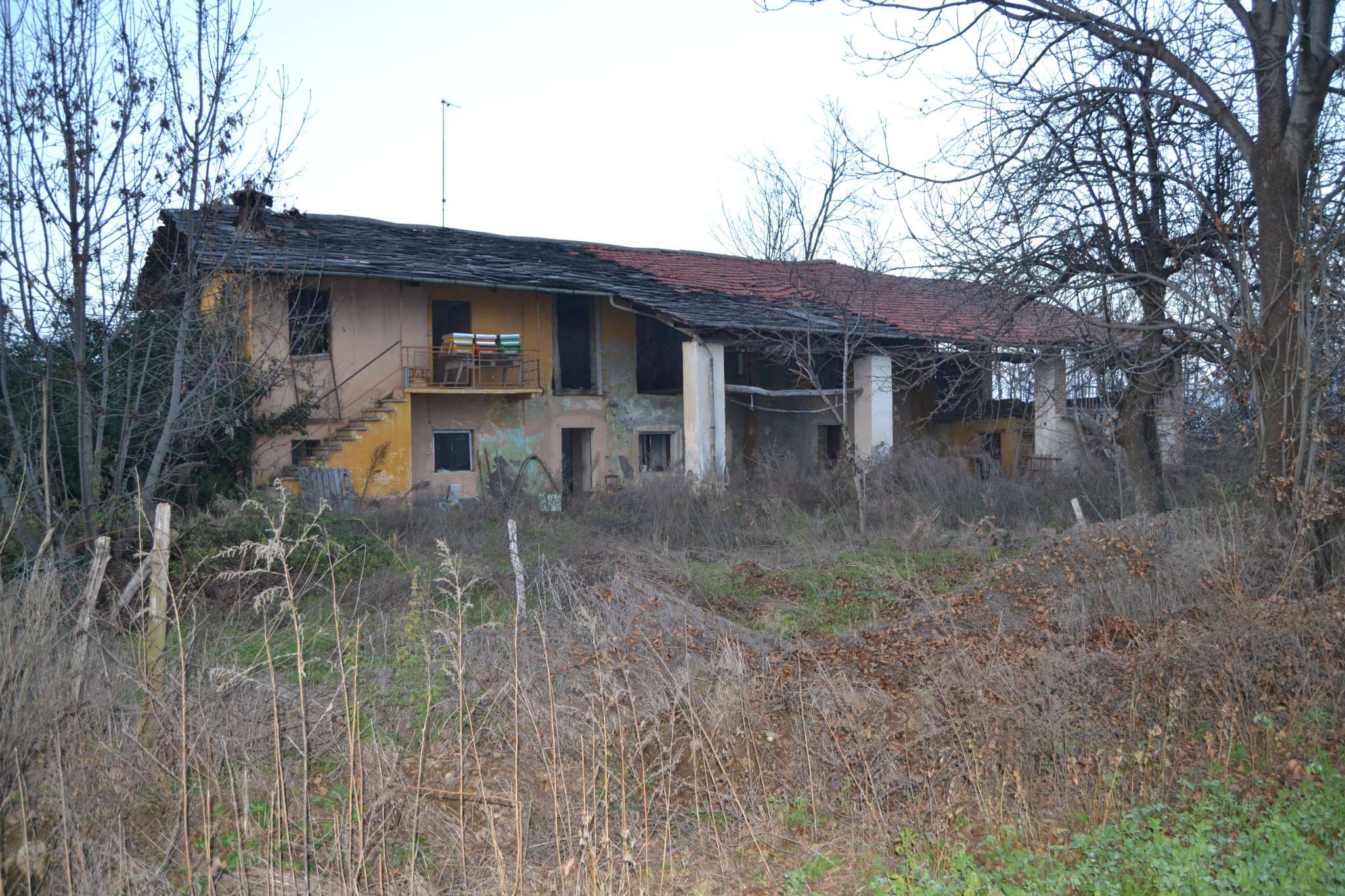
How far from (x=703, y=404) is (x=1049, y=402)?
750 cm

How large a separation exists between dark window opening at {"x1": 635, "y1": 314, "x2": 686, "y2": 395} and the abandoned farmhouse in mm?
37

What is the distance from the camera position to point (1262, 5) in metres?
→ 8.22

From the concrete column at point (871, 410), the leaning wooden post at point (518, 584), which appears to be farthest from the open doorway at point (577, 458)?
the leaning wooden post at point (518, 584)

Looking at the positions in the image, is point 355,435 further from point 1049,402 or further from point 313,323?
point 1049,402

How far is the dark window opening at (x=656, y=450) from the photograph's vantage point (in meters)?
22.4

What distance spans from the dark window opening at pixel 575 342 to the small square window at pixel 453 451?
2.44 m

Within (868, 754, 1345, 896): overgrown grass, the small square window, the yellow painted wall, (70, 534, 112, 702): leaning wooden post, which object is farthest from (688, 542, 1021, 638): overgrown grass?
the yellow painted wall

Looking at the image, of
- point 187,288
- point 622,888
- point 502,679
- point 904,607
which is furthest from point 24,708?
point 904,607

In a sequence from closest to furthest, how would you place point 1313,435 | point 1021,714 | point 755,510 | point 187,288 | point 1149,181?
point 1021,714
point 1313,435
point 187,288
point 1149,181
point 755,510

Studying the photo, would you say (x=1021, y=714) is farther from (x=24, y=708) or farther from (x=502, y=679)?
(x=24, y=708)

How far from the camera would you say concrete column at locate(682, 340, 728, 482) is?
63.0 ft

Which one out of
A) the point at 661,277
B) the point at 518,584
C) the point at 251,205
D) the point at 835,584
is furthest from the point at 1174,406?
the point at 661,277

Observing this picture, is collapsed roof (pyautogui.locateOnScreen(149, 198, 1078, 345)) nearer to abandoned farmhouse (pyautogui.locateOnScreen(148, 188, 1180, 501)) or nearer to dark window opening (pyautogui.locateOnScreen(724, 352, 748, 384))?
abandoned farmhouse (pyautogui.locateOnScreen(148, 188, 1180, 501))

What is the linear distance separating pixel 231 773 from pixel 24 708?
833 mm
